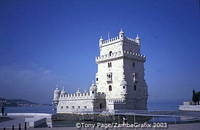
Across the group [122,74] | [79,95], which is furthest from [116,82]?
[79,95]

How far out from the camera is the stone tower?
36.5 meters

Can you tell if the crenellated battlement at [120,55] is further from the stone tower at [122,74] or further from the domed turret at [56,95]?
the domed turret at [56,95]

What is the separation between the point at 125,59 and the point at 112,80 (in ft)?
12.2

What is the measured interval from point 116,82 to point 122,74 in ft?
5.59

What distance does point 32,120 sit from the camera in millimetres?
20281

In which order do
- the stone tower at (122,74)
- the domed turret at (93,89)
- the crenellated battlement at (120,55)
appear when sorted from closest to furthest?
the stone tower at (122,74) → the domed turret at (93,89) → the crenellated battlement at (120,55)

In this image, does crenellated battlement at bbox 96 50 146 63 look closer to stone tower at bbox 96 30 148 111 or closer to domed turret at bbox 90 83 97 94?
stone tower at bbox 96 30 148 111

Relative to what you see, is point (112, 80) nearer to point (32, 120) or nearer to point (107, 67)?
point (107, 67)

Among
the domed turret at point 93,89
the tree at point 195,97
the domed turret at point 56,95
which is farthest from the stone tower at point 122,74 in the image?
the tree at point 195,97

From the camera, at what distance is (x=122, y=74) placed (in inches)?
1454

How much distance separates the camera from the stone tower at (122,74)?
36.5 m

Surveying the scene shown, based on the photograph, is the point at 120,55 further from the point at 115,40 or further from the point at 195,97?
the point at 195,97

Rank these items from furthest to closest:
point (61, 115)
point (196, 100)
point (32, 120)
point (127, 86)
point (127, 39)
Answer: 1. point (196, 100)
2. point (127, 39)
3. point (127, 86)
4. point (61, 115)
5. point (32, 120)

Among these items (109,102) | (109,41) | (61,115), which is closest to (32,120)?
(61,115)
